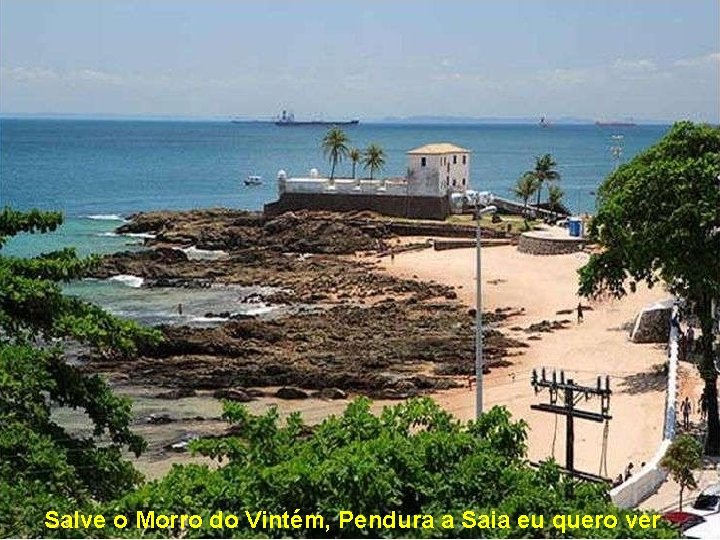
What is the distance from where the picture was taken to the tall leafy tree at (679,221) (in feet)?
73.2

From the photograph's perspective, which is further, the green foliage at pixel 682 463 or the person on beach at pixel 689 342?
the person on beach at pixel 689 342

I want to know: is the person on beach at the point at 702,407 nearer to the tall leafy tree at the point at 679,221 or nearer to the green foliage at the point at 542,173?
the tall leafy tree at the point at 679,221

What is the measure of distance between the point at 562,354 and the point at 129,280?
86.2 feet

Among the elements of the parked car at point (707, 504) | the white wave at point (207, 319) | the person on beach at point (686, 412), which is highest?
the parked car at point (707, 504)

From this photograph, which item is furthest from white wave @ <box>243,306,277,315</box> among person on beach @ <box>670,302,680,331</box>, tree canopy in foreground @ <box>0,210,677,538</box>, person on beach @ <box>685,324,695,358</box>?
tree canopy in foreground @ <box>0,210,677,538</box>

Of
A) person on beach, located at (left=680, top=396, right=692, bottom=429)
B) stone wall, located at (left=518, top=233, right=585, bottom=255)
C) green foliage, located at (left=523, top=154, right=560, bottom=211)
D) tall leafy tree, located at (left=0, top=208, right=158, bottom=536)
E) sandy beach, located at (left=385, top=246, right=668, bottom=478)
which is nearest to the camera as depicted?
tall leafy tree, located at (left=0, top=208, right=158, bottom=536)

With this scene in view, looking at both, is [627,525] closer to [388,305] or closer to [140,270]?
[388,305]

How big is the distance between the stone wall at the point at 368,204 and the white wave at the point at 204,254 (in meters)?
9.93

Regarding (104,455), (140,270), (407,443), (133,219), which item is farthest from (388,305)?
(133,219)

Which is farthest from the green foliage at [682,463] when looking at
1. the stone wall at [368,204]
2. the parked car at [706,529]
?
the stone wall at [368,204]

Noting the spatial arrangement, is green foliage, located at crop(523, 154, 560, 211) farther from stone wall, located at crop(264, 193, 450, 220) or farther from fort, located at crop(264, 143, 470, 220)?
stone wall, located at crop(264, 193, 450, 220)

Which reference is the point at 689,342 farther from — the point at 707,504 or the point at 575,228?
the point at 575,228

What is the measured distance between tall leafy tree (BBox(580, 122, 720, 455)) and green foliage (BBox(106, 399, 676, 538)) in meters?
12.9

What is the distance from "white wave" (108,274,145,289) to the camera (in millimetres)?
50750
